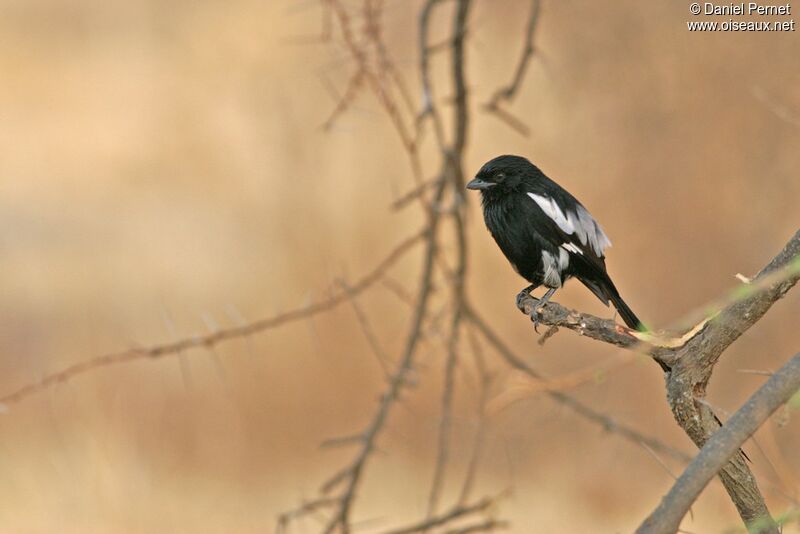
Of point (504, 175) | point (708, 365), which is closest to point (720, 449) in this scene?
point (708, 365)

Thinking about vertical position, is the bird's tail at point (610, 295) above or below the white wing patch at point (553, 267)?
below

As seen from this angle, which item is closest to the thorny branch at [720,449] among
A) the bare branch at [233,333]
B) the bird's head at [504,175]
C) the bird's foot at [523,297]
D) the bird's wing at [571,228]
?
the bare branch at [233,333]

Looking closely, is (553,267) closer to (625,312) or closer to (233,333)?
(625,312)

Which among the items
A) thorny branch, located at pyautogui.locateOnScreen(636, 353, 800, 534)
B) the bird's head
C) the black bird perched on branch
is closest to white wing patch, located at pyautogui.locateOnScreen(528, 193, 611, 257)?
the black bird perched on branch

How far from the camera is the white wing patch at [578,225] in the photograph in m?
2.29

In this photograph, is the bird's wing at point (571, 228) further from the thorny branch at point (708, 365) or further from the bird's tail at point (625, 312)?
the thorny branch at point (708, 365)

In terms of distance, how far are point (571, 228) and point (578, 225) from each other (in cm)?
3

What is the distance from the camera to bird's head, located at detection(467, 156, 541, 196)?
2.52 m

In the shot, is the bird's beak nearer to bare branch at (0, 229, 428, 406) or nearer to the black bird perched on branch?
the black bird perched on branch

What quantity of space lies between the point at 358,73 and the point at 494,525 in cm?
81

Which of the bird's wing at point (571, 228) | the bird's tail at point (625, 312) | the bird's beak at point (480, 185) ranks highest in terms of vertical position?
the bird's beak at point (480, 185)

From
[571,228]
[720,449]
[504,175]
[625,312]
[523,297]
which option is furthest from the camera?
[504,175]

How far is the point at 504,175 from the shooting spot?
8.40ft

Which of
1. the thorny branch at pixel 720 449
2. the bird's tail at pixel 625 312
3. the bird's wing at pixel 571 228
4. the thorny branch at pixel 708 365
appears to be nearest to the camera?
the thorny branch at pixel 720 449
